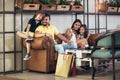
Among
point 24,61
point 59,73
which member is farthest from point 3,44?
point 59,73

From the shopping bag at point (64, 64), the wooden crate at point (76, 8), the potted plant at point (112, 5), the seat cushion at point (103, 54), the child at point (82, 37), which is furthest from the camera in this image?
the potted plant at point (112, 5)

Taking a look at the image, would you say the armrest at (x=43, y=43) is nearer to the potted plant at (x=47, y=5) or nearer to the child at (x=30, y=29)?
the child at (x=30, y=29)

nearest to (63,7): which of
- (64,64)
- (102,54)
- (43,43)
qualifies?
(43,43)

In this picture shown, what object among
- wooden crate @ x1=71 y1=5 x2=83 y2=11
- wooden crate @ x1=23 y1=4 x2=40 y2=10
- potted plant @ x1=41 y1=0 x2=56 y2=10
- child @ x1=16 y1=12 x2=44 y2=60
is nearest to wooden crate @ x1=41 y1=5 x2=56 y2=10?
potted plant @ x1=41 y1=0 x2=56 y2=10

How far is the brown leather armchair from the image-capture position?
269 inches

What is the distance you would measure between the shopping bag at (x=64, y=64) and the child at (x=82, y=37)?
35.7 inches

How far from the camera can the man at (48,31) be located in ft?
22.8

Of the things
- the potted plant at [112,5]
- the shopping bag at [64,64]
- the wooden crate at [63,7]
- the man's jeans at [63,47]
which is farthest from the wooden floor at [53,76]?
the potted plant at [112,5]

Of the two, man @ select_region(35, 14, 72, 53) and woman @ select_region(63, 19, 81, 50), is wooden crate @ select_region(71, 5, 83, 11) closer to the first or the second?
woman @ select_region(63, 19, 81, 50)

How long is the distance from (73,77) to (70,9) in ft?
6.72

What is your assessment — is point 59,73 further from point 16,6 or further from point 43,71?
point 16,6

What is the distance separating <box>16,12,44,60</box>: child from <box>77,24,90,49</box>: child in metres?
0.93

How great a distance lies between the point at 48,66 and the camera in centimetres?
688

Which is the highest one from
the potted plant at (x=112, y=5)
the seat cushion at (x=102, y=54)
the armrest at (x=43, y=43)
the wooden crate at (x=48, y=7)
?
the potted plant at (x=112, y=5)
